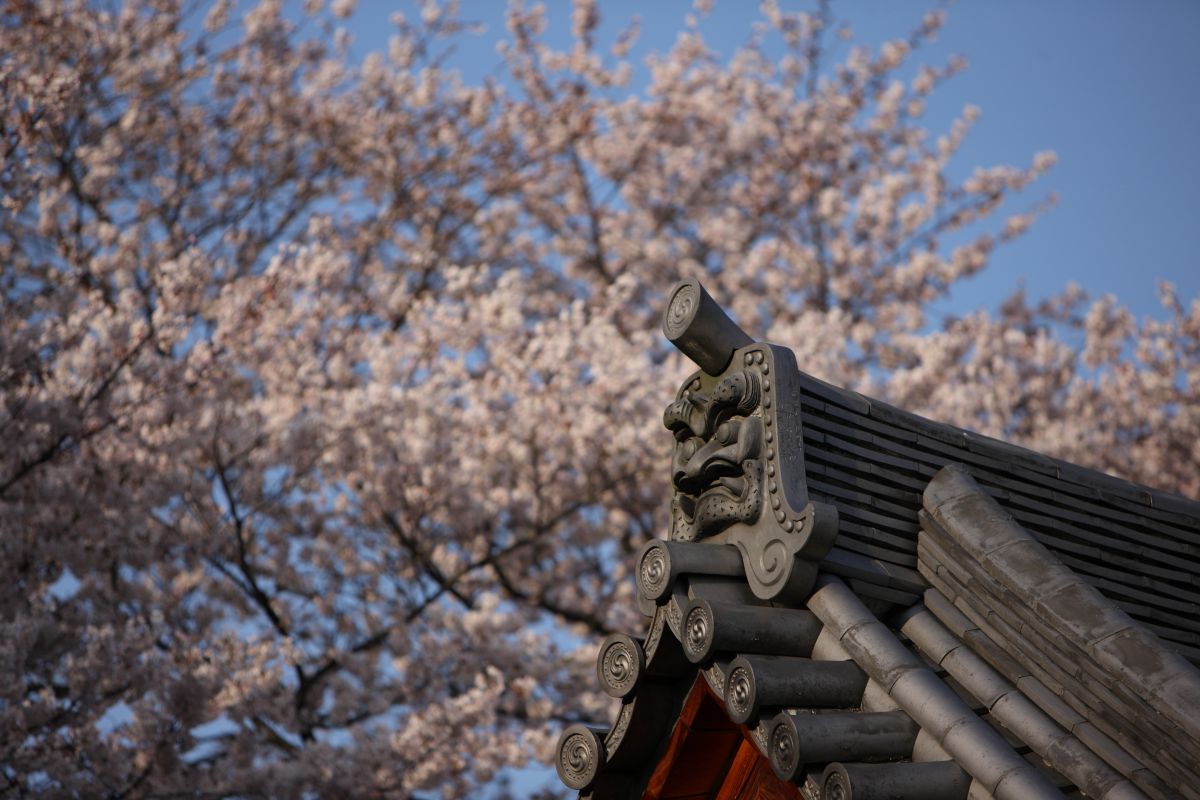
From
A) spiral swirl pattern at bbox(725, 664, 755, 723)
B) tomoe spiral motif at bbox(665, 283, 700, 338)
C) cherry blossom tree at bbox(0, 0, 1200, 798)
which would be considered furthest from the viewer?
cherry blossom tree at bbox(0, 0, 1200, 798)

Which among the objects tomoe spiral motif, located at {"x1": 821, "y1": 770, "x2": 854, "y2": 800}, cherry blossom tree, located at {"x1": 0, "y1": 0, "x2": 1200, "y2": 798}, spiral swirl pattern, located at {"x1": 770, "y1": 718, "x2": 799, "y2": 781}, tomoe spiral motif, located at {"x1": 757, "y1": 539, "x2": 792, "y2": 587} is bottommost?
tomoe spiral motif, located at {"x1": 821, "y1": 770, "x2": 854, "y2": 800}

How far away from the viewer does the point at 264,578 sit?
43.7ft

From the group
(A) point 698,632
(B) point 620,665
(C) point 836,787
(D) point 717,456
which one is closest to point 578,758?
(B) point 620,665

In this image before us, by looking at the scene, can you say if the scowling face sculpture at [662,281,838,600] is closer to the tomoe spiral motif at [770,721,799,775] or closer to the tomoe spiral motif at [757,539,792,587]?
the tomoe spiral motif at [757,539,792,587]

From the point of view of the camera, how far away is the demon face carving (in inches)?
162

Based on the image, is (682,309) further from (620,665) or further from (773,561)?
(620,665)

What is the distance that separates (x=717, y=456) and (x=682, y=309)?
1.83ft

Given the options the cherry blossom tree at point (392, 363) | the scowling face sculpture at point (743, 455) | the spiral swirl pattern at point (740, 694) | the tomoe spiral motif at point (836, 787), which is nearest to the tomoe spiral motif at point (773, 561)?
the scowling face sculpture at point (743, 455)

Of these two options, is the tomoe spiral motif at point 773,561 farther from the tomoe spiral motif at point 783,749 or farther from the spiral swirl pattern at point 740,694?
the tomoe spiral motif at point 783,749

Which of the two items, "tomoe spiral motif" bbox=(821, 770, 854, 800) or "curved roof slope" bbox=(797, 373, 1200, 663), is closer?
"tomoe spiral motif" bbox=(821, 770, 854, 800)

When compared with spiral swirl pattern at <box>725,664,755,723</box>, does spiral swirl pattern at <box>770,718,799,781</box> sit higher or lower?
lower

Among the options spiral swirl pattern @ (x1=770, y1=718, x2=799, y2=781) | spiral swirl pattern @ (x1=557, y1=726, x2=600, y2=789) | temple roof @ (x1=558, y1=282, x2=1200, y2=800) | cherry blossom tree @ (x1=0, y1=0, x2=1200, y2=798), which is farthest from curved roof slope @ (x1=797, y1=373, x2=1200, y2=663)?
cherry blossom tree @ (x1=0, y1=0, x2=1200, y2=798)

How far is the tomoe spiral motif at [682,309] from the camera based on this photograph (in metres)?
4.28

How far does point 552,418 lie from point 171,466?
4317 mm
